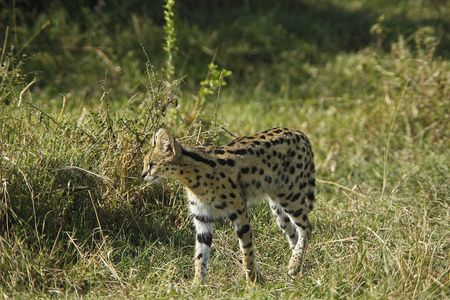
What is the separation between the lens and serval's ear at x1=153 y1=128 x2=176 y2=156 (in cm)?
444

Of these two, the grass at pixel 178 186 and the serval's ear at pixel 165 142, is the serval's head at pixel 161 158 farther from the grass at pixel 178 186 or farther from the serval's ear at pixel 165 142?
the grass at pixel 178 186

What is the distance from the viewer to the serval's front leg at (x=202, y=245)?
4738 mm

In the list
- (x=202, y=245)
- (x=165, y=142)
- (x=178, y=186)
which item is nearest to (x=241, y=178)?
(x=202, y=245)

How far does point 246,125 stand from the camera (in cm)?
786

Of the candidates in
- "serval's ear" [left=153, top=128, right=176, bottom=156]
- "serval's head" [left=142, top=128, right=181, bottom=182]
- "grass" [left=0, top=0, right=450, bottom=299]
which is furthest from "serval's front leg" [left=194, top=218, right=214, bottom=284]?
"serval's ear" [left=153, top=128, right=176, bottom=156]

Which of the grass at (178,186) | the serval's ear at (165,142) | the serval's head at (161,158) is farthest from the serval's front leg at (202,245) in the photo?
the serval's ear at (165,142)

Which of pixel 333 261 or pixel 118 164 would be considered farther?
pixel 118 164

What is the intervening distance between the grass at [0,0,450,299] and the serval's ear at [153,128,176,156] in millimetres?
720

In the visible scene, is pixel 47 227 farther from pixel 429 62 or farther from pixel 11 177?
pixel 429 62

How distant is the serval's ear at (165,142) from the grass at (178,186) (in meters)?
0.72

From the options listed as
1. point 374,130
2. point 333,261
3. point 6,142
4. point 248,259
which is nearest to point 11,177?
point 6,142

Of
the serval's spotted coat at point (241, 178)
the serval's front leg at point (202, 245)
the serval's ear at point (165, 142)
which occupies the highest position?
the serval's ear at point (165, 142)

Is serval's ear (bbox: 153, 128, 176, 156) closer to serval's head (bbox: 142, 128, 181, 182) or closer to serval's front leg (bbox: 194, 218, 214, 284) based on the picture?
serval's head (bbox: 142, 128, 181, 182)

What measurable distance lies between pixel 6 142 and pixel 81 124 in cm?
68
